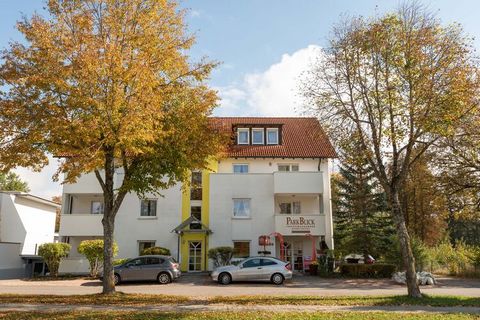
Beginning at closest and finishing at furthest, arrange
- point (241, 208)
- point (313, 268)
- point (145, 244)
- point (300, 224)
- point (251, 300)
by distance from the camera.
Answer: point (251, 300) < point (313, 268) < point (300, 224) < point (145, 244) < point (241, 208)

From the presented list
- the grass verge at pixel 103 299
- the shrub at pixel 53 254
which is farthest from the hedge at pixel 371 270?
the shrub at pixel 53 254

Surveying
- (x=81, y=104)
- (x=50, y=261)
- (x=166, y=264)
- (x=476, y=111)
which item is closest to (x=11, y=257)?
(x=50, y=261)

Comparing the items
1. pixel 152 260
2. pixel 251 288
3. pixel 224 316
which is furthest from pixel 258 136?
pixel 224 316

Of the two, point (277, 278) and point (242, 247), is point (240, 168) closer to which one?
point (242, 247)

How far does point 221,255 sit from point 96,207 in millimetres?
10999

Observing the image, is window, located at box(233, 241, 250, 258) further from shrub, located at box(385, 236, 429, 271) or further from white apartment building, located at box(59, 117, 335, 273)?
shrub, located at box(385, 236, 429, 271)

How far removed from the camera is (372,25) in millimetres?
16594

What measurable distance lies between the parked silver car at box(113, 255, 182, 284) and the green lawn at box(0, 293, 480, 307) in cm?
720

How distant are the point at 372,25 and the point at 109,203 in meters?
12.2

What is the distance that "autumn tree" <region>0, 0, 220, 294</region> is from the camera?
45.8 feet

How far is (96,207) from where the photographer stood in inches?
1319

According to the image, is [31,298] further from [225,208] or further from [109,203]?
[225,208]

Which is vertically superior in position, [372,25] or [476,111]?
[372,25]

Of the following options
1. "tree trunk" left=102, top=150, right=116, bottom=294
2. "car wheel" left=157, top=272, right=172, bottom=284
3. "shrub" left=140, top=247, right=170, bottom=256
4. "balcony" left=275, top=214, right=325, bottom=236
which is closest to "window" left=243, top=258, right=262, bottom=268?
"car wheel" left=157, top=272, right=172, bottom=284
